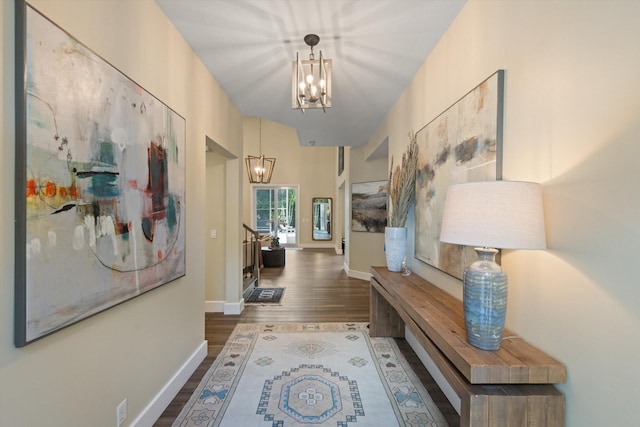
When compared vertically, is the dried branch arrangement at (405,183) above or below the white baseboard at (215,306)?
above

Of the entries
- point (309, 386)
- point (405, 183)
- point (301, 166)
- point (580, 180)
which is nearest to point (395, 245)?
point (405, 183)

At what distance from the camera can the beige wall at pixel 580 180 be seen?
91cm

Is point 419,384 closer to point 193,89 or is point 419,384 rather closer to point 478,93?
point 478,93

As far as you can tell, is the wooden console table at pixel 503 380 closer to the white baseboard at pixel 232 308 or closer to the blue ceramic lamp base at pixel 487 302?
the blue ceramic lamp base at pixel 487 302

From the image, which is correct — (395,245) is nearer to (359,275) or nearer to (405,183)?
(405,183)

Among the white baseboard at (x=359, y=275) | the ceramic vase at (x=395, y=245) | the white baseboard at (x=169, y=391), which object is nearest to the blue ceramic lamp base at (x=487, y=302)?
the ceramic vase at (x=395, y=245)

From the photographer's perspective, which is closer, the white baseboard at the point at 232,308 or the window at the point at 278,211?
the white baseboard at the point at 232,308

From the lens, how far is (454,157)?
202cm

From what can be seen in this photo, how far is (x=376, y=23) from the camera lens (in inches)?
83.0

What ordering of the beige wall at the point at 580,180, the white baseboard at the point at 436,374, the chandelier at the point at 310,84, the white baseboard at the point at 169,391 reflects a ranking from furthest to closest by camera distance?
the chandelier at the point at 310,84
the white baseboard at the point at 436,374
the white baseboard at the point at 169,391
the beige wall at the point at 580,180

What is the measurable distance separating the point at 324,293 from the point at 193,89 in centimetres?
378

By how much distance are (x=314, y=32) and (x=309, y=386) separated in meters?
2.82

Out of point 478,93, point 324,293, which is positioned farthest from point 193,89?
Answer: point 324,293

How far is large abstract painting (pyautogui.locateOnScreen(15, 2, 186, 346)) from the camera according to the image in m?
1.05
